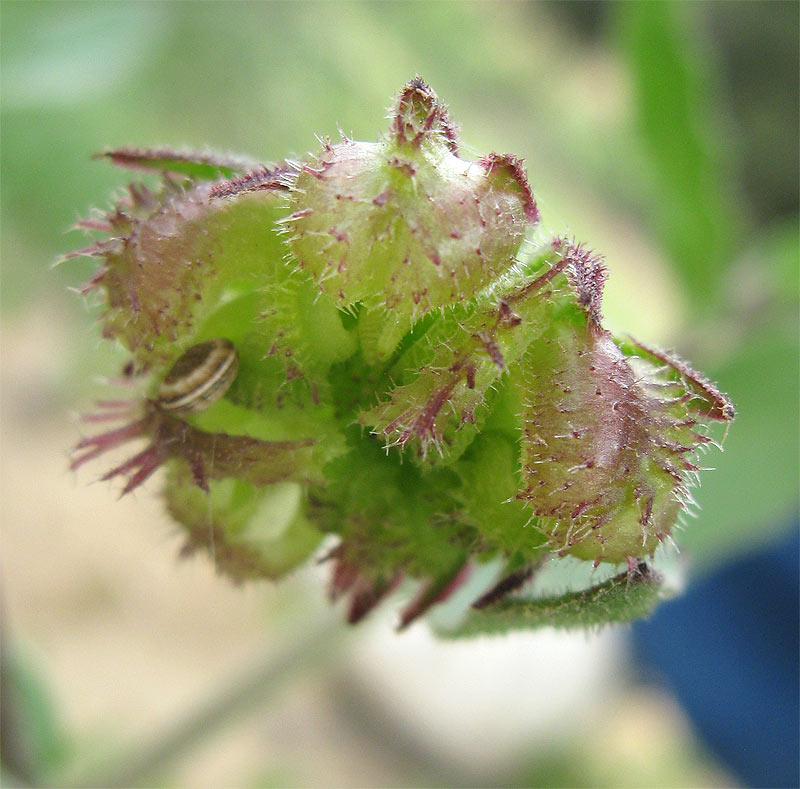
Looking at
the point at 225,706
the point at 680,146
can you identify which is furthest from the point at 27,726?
the point at 680,146

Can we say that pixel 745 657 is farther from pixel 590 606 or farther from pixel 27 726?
pixel 590 606

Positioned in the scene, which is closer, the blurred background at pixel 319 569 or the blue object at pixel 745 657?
the blurred background at pixel 319 569

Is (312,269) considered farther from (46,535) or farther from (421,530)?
(46,535)

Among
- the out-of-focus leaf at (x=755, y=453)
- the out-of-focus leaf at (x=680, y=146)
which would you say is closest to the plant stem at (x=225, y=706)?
the out-of-focus leaf at (x=755, y=453)

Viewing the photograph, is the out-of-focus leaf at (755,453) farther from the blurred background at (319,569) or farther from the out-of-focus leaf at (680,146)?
the out-of-focus leaf at (680,146)

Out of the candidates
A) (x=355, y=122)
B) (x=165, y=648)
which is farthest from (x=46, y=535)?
(x=355, y=122)

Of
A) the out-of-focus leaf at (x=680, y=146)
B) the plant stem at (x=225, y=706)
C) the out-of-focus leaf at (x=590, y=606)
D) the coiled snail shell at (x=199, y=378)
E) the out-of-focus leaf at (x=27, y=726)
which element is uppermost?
the out-of-focus leaf at (x=680, y=146)

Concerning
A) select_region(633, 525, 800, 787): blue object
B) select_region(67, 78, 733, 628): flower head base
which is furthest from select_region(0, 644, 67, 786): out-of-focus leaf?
select_region(633, 525, 800, 787): blue object
